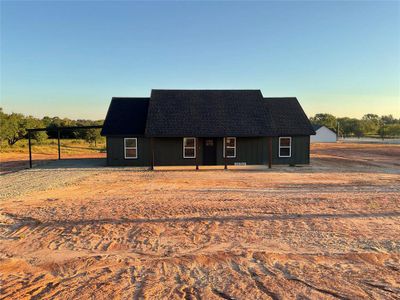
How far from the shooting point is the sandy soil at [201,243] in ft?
14.8

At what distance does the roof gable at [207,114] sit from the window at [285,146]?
1680 mm

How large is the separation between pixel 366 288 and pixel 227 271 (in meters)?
2.16

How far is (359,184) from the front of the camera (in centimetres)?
1294

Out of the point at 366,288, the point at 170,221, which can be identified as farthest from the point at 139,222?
the point at 366,288

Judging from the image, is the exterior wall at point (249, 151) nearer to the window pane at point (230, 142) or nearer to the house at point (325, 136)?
the window pane at point (230, 142)

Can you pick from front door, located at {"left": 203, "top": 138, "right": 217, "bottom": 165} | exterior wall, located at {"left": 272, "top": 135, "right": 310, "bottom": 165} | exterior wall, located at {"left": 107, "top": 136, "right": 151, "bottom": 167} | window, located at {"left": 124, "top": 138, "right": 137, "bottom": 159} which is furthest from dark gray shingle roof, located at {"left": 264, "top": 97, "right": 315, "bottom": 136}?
window, located at {"left": 124, "top": 138, "right": 137, "bottom": 159}

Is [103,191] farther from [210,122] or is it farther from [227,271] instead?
[210,122]

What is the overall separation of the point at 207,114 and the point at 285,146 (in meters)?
5.87

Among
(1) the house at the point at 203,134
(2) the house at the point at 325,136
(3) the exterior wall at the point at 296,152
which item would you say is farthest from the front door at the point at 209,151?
(2) the house at the point at 325,136

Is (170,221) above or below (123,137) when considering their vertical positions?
below

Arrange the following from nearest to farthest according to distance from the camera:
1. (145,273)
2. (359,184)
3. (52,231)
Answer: (145,273) → (52,231) → (359,184)

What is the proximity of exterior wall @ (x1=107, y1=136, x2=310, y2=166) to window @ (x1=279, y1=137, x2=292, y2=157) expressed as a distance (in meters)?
0.23

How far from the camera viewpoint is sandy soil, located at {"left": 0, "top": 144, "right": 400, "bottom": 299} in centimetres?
451

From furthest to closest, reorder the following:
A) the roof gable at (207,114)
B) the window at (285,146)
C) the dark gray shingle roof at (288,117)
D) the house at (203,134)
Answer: the window at (285,146)
the dark gray shingle roof at (288,117)
the house at (203,134)
the roof gable at (207,114)
